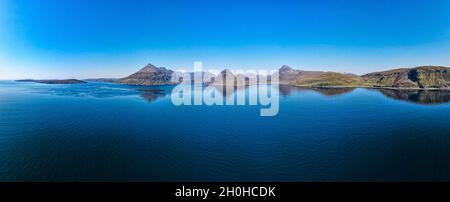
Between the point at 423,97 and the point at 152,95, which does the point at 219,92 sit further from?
the point at 423,97

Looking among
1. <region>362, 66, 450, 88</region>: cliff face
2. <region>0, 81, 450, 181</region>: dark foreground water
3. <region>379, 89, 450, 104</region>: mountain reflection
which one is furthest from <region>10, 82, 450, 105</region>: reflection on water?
<region>0, 81, 450, 181</region>: dark foreground water

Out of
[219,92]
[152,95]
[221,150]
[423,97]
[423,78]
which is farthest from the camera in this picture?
[423,78]

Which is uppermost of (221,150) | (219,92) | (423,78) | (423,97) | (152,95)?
(423,78)

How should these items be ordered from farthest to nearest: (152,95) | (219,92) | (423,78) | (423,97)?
(423,78), (219,92), (152,95), (423,97)

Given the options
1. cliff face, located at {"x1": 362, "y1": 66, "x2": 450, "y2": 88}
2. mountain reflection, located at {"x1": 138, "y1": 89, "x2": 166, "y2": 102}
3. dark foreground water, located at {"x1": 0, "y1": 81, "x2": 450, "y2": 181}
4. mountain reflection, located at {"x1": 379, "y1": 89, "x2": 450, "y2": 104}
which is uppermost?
cliff face, located at {"x1": 362, "y1": 66, "x2": 450, "y2": 88}

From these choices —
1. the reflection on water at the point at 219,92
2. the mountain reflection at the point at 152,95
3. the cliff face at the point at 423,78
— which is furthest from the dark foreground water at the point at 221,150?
the cliff face at the point at 423,78

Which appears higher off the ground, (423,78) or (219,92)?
(423,78)

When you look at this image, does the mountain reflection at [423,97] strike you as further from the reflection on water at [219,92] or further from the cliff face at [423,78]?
the cliff face at [423,78]

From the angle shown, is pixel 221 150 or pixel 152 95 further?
pixel 152 95

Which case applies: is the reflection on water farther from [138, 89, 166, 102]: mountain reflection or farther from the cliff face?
the cliff face

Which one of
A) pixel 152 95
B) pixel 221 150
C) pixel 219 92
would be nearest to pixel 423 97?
pixel 219 92
